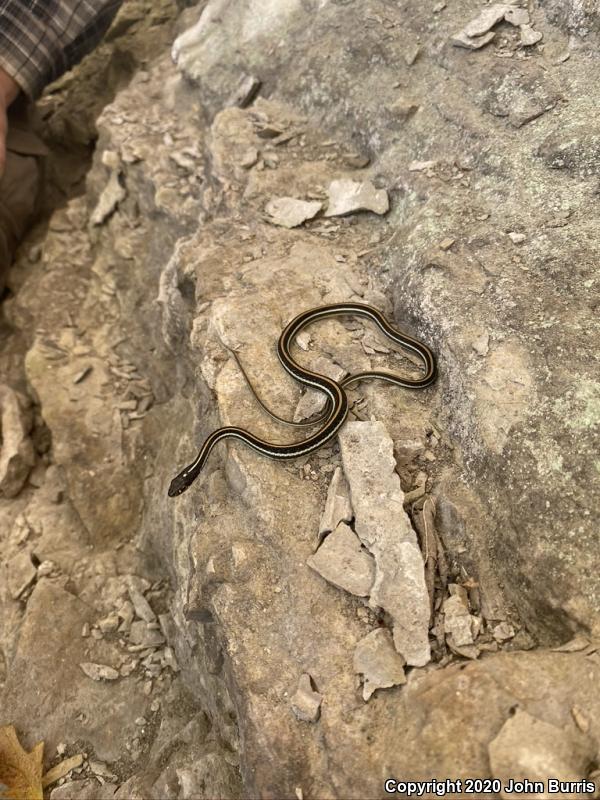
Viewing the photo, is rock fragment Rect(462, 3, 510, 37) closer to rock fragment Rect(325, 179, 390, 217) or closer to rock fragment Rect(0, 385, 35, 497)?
rock fragment Rect(325, 179, 390, 217)

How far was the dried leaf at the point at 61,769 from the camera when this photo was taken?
3.20m

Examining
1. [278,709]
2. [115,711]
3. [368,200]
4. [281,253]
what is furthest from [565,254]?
[115,711]

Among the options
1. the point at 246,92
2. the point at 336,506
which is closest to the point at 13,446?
the point at 336,506

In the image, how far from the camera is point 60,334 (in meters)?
5.48

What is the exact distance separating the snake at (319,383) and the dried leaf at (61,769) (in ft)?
5.30

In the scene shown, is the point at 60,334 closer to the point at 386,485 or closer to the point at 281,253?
the point at 281,253

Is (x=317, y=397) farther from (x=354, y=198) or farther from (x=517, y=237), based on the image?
(x=354, y=198)

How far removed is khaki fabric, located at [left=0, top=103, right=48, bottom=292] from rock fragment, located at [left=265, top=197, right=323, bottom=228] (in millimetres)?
3407

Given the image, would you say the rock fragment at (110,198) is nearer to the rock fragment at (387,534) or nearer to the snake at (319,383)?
the snake at (319,383)

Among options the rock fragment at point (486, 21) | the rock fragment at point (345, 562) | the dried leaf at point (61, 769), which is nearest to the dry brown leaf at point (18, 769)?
the dried leaf at point (61, 769)

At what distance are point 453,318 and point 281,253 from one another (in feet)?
4.83

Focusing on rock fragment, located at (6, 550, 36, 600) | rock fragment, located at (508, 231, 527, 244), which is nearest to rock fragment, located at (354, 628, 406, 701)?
rock fragment, located at (508, 231, 527, 244)

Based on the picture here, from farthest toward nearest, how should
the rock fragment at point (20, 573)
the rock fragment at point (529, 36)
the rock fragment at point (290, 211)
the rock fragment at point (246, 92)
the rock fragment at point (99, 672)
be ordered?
the rock fragment at point (246, 92) < the rock fragment at point (290, 211) < the rock fragment at point (20, 573) < the rock fragment at point (529, 36) < the rock fragment at point (99, 672)

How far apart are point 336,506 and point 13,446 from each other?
124 inches
